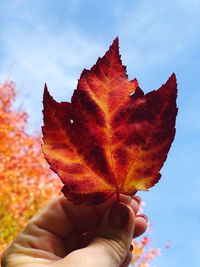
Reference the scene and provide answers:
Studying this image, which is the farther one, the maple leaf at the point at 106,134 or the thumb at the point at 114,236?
the thumb at the point at 114,236

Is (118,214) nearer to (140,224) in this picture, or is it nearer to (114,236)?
(114,236)

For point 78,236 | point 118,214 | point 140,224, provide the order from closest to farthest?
1. point 118,214
2. point 140,224
3. point 78,236

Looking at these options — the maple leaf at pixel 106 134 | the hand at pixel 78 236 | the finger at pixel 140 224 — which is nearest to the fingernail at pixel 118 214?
the hand at pixel 78 236

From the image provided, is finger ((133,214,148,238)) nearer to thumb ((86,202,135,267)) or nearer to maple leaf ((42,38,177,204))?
thumb ((86,202,135,267))

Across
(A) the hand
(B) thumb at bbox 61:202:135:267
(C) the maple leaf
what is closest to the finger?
(A) the hand

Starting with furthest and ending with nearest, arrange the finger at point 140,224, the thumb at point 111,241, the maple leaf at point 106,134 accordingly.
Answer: the finger at point 140,224
the thumb at point 111,241
the maple leaf at point 106,134

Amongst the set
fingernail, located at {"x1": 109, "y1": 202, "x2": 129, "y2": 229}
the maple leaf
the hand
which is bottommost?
the hand

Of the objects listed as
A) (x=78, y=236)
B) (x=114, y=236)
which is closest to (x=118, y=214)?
(x=114, y=236)

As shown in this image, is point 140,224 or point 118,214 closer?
point 118,214

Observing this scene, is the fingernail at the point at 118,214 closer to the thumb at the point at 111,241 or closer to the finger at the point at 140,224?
the thumb at the point at 111,241
